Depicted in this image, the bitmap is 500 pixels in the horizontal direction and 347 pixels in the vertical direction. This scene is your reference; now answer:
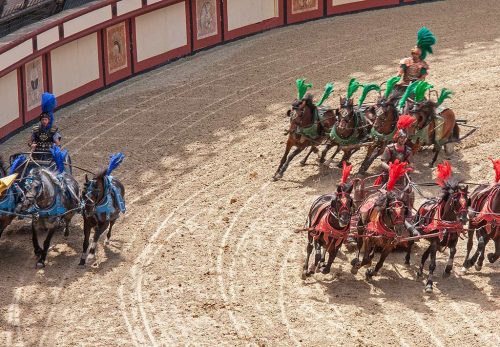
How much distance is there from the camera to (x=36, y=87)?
2847 cm

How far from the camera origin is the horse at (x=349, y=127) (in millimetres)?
24594

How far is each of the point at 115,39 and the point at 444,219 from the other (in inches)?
513

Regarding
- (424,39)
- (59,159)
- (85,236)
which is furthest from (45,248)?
(424,39)

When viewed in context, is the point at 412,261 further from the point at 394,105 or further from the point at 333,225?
the point at 394,105

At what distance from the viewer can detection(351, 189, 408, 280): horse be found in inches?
786

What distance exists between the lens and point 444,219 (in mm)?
19922

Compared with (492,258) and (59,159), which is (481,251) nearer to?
(492,258)

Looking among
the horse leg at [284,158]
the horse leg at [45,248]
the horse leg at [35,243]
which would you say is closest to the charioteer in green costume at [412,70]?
the horse leg at [284,158]

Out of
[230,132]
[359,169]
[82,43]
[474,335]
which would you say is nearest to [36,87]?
[82,43]

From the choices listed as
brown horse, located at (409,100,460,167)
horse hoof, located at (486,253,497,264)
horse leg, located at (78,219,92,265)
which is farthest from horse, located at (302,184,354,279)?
brown horse, located at (409,100,460,167)

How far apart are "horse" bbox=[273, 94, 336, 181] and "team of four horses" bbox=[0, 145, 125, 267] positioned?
14.4ft

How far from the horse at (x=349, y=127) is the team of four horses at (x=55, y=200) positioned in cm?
484

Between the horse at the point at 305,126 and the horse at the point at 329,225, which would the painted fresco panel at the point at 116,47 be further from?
the horse at the point at 329,225

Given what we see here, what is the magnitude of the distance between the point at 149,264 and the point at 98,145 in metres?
6.37
